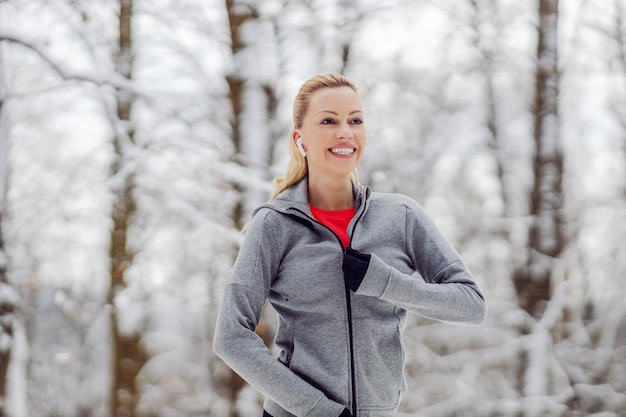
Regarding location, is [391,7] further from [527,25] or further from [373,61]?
[527,25]

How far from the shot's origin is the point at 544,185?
4672 millimetres

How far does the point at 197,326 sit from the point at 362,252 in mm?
7819

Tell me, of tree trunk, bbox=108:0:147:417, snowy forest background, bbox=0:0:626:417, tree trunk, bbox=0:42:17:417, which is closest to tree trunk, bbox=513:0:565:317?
snowy forest background, bbox=0:0:626:417

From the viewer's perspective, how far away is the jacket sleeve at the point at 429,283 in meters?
1.32

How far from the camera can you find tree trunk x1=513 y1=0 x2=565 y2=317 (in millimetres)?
4570

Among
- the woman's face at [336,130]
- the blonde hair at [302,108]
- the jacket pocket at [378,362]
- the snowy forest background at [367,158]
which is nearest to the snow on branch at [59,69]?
the snowy forest background at [367,158]

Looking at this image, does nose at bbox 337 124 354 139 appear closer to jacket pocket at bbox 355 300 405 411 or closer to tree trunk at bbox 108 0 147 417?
jacket pocket at bbox 355 300 405 411

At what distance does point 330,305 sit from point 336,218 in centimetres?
26

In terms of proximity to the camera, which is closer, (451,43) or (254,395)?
(254,395)

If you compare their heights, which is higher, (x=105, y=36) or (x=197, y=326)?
(x=105, y=36)

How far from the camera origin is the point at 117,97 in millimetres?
4207

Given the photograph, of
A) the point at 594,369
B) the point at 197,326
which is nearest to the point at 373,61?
the point at 594,369

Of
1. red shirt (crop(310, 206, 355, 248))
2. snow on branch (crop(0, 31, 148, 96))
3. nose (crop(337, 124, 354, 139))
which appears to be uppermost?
snow on branch (crop(0, 31, 148, 96))

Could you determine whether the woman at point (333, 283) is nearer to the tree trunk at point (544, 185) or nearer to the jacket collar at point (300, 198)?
the jacket collar at point (300, 198)
